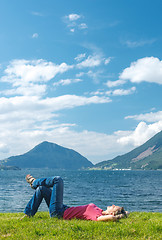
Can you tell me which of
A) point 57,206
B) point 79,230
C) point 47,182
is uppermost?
point 47,182

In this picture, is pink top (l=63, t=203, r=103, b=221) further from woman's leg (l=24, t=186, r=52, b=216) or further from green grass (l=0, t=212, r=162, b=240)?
woman's leg (l=24, t=186, r=52, b=216)

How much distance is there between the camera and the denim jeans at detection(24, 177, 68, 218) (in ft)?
31.9

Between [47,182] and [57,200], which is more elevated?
[47,182]

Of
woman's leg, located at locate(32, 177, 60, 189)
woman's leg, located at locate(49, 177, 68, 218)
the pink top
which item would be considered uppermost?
woman's leg, located at locate(32, 177, 60, 189)

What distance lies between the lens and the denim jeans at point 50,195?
972 cm

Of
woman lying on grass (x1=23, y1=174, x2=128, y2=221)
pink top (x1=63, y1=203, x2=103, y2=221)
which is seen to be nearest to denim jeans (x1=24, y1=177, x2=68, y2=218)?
woman lying on grass (x1=23, y1=174, x2=128, y2=221)

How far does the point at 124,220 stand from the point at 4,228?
181 inches

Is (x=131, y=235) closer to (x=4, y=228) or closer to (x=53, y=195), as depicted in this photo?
(x=53, y=195)

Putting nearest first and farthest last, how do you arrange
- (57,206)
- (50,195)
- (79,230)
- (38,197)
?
(79,230)
(38,197)
(57,206)
(50,195)

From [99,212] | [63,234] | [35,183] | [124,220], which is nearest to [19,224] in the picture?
[35,183]

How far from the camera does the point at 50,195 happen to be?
9.97 meters

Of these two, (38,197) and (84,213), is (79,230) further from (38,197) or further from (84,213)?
(38,197)

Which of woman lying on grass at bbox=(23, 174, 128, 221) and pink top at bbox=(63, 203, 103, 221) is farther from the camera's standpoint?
pink top at bbox=(63, 203, 103, 221)

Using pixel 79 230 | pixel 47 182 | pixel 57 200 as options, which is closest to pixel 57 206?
pixel 57 200
